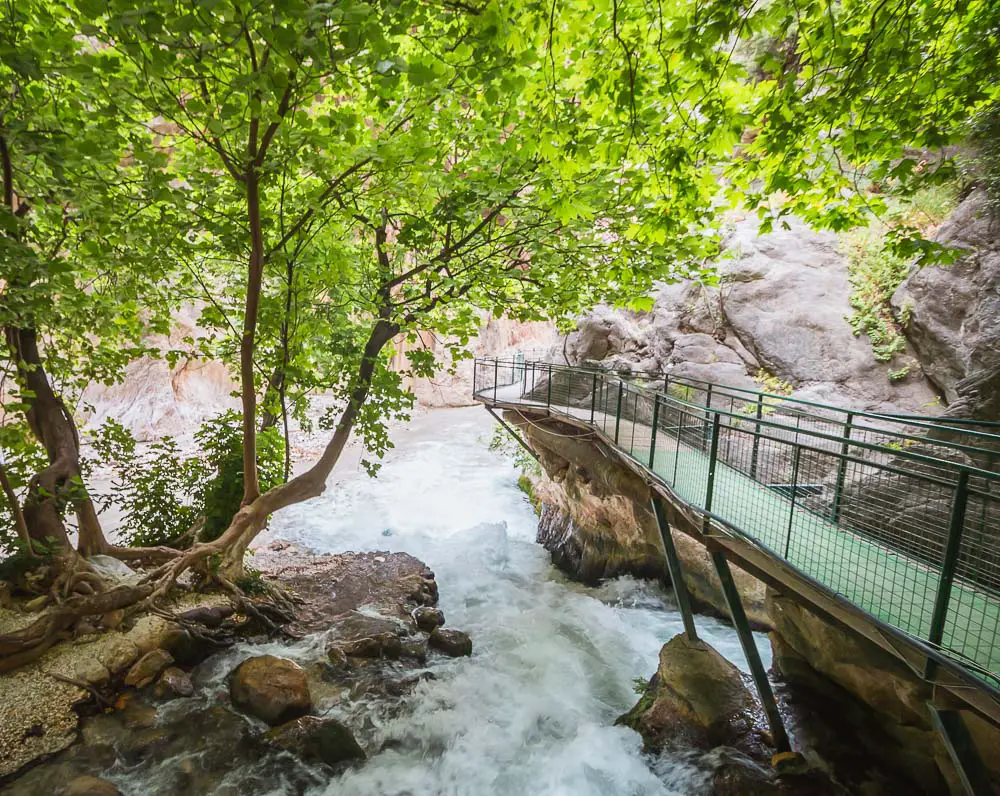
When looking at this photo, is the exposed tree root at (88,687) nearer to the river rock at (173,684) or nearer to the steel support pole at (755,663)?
the river rock at (173,684)

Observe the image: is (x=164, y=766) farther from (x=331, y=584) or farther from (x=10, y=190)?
(x=10, y=190)

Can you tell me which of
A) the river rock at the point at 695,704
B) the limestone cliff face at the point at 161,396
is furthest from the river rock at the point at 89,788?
the limestone cliff face at the point at 161,396

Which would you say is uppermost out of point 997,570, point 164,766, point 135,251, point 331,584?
point 135,251

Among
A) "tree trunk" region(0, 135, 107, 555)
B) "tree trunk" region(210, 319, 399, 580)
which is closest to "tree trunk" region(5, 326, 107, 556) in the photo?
"tree trunk" region(0, 135, 107, 555)

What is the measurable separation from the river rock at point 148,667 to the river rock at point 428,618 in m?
3.73

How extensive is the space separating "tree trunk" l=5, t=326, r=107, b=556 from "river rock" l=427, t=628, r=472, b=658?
5458 millimetres

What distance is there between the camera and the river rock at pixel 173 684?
5766 mm

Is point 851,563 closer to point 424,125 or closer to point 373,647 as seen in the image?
point 424,125

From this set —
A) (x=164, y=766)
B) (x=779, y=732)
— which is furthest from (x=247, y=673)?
(x=779, y=732)

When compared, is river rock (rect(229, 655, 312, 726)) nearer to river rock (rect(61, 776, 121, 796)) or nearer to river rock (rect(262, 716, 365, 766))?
river rock (rect(262, 716, 365, 766))

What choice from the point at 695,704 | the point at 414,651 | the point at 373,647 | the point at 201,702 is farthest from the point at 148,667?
the point at 695,704

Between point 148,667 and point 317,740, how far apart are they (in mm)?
2409

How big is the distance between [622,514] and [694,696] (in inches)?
201

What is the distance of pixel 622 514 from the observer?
10703 mm
